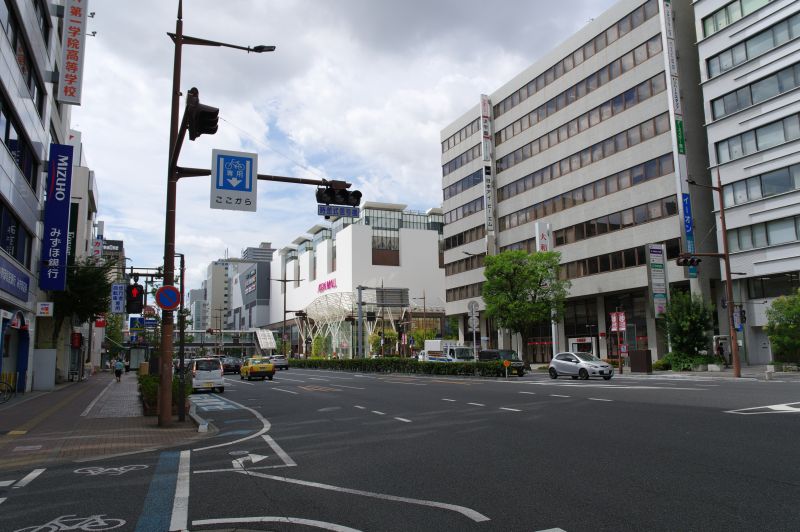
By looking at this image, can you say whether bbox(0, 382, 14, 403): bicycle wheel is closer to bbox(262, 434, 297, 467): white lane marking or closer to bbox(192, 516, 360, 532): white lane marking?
bbox(262, 434, 297, 467): white lane marking

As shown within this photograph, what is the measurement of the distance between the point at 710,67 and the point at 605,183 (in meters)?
11.9

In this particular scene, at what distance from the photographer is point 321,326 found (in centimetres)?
11219

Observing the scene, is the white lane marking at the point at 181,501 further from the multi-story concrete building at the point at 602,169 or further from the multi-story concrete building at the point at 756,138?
the multi-story concrete building at the point at 602,169

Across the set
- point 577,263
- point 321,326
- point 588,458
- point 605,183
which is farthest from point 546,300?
point 321,326

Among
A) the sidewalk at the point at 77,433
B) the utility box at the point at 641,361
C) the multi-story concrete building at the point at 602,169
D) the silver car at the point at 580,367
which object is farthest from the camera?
the multi-story concrete building at the point at 602,169

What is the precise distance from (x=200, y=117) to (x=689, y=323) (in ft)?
121

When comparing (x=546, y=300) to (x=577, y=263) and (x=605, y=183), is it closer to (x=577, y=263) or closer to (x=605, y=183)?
(x=577, y=263)

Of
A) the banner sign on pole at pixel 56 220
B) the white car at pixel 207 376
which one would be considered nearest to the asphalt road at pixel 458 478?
the white car at pixel 207 376

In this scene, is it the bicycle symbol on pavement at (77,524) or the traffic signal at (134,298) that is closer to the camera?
the bicycle symbol on pavement at (77,524)

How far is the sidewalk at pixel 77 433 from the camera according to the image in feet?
35.6

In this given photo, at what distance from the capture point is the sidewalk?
1084cm

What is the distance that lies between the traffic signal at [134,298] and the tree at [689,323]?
34.8 meters

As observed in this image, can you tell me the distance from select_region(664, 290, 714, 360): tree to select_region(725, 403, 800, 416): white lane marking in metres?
26.7

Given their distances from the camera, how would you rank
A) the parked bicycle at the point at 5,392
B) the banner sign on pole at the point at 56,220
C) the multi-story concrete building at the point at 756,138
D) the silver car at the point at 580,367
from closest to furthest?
the parked bicycle at the point at 5,392
the banner sign on pole at the point at 56,220
the silver car at the point at 580,367
the multi-story concrete building at the point at 756,138
